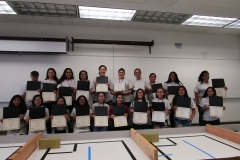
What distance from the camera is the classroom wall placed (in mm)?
4086

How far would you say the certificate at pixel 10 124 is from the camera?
2.19 metres

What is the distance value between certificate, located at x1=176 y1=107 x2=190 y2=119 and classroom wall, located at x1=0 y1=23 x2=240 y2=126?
2.17 m

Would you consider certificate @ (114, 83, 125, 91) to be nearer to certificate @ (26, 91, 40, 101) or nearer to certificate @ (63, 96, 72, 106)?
certificate @ (63, 96, 72, 106)

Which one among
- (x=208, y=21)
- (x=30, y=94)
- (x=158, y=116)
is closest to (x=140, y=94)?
(x=158, y=116)

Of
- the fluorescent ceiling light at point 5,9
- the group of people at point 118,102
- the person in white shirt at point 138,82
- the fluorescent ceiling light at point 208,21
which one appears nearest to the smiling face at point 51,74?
the group of people at point 118,102

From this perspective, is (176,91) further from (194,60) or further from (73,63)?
(73,63)

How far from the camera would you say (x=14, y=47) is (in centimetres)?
383

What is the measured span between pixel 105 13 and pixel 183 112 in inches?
100

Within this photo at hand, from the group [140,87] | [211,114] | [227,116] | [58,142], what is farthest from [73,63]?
[227,116]

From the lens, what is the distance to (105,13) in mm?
3410

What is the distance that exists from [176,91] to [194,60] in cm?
239

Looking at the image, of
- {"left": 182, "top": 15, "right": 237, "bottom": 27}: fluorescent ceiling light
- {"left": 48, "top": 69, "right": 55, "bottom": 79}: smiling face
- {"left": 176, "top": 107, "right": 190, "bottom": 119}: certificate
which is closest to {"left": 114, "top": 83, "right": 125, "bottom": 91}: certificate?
{"left": 176, "top": 107, "right": 190, "bottom": 119}: certificate

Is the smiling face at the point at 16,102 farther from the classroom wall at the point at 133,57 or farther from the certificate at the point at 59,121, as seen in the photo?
the classroom wall at the point at 133,57

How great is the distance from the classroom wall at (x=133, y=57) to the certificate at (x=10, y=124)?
84.7 inches
